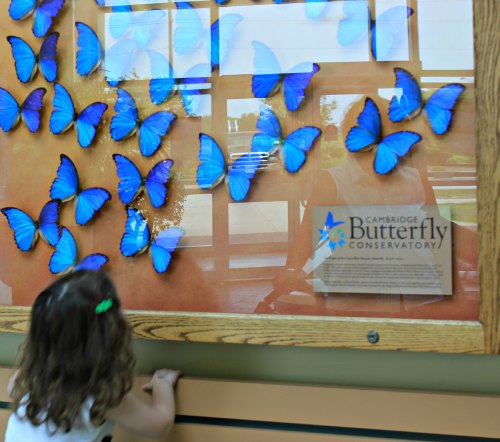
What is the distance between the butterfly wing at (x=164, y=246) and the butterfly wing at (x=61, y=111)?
418mm

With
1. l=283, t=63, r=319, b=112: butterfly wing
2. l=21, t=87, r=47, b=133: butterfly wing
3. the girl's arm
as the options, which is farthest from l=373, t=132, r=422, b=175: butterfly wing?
l=21, t=87, r=47, b=133: butterfly wing

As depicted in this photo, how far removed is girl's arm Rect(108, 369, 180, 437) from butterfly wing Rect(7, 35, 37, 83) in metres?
0.91

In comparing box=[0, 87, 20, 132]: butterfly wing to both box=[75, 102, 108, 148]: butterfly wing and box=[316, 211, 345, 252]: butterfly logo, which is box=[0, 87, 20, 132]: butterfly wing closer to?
box=[75, 102, 108, 148]: butterfly wing

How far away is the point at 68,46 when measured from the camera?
165cm

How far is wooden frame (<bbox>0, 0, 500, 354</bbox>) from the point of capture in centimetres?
128

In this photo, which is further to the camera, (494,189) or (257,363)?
(257,363)

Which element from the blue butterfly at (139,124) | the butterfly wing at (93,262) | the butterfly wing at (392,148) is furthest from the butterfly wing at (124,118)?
the butterfly wing at (392,148)

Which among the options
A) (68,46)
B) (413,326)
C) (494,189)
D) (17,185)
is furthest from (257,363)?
(68,46)

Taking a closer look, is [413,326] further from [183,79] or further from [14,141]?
[14,141]

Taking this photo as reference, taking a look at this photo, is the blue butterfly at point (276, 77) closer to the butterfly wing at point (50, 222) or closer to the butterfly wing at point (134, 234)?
the butterfly wing at point (134, 234)

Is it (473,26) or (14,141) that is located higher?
(473,26)

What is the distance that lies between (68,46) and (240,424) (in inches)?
44.8

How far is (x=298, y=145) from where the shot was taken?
4.77 ft

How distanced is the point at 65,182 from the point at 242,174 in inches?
20.1
